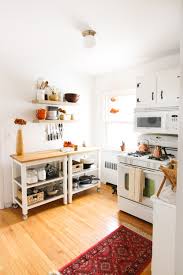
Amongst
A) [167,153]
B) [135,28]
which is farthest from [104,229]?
[135,28]

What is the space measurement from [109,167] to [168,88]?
205cm

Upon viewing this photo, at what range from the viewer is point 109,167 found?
3949 mm

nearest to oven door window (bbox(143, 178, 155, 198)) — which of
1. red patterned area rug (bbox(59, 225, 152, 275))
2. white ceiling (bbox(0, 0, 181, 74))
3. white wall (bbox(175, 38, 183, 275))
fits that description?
red patterned area rug (bbox(59, 225, 152, 275))

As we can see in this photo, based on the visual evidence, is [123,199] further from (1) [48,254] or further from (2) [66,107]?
(2) [66,107]

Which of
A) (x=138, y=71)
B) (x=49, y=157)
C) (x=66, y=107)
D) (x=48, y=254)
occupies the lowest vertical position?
(x=48, y=254)

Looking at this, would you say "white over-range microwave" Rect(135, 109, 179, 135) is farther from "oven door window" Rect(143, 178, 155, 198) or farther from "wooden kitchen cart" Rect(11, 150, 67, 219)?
"wooden kitchen cart" Rect(11, 150, 67, 219)

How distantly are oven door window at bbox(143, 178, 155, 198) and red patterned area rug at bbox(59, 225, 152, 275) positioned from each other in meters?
0.55

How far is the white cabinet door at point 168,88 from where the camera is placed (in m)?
2.43

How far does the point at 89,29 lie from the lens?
1.99 metres

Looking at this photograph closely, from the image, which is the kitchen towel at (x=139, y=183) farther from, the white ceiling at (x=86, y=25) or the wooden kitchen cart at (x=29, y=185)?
the white ceiling at (x=86, y=25)

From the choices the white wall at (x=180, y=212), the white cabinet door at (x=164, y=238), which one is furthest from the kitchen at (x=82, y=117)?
the white wall at (x=180, y=212)

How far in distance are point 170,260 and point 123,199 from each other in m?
1.44

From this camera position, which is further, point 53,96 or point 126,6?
point 53,96

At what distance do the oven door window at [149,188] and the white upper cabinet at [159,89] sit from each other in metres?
1.07
